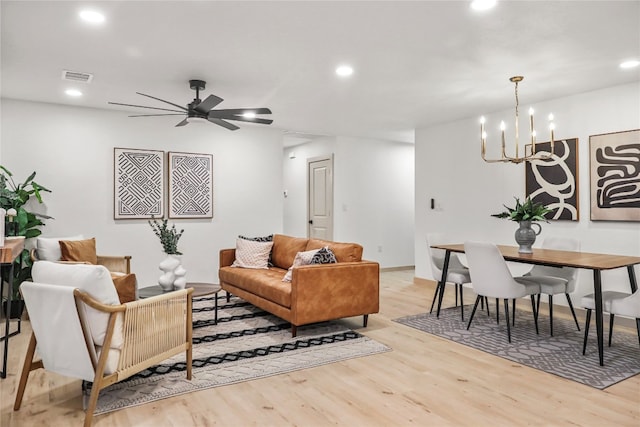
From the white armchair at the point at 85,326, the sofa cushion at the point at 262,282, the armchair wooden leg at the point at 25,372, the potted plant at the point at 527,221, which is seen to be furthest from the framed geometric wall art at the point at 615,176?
the armchair wooden leg at the point at 25,372

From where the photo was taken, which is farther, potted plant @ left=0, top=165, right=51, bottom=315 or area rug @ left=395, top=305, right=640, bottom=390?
potted plant @ left=0, top=165, right=51, bottom=315

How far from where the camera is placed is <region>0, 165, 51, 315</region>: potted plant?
4352 mm

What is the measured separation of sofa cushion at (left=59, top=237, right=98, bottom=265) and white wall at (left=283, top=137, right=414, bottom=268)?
390 cm

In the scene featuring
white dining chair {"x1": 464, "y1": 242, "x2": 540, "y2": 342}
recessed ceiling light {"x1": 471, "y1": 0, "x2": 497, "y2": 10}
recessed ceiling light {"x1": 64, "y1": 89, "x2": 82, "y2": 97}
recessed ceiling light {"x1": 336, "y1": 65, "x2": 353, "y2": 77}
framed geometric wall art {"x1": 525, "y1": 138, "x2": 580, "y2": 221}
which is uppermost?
recessed ceiling light {"x1": 64, "y1": 89, "x2": 82, "y2": 97}

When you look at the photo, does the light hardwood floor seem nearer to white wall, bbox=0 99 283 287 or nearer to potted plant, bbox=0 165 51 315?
potted plant, bbox=0 165 51 315

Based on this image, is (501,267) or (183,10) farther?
(501,267)

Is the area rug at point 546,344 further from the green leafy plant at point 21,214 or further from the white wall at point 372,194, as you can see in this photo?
the green leafy plant at point 21,214

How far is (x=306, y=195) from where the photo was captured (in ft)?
27.1

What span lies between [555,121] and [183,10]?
4.16 meters

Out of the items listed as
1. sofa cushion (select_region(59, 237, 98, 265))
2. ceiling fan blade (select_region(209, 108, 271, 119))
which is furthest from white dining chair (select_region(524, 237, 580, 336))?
sofa cushion (select_region(59, 237, 98, 265))

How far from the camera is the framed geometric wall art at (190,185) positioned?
5766 millimetres

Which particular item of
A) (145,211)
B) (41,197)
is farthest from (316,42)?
(41,197)

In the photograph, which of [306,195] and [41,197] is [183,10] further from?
[306,195]

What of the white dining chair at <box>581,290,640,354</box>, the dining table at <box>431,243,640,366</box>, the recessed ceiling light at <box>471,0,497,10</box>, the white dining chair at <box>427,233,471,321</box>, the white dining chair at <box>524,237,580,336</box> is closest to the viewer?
the recessed ceiling light at <box>471,0,497,10</box>
